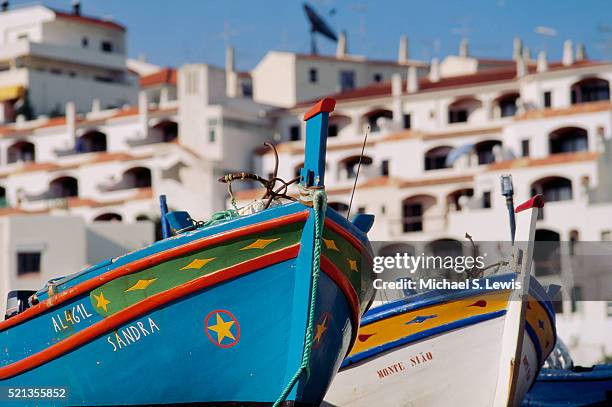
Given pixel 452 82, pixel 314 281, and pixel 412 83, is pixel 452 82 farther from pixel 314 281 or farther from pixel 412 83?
pixel 314 281

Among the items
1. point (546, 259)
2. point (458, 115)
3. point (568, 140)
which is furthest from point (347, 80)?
point (546, 259)

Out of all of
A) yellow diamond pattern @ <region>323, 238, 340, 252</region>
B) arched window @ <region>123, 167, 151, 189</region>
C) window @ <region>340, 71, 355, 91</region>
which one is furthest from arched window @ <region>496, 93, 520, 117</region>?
yellow diamond pattern @ <region>323, 238, 340, 252</region>

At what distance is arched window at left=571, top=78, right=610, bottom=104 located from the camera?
184 ft

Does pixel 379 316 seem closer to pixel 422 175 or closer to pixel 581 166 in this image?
pixel 581 166

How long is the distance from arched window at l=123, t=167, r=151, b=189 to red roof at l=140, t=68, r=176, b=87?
1198 cm

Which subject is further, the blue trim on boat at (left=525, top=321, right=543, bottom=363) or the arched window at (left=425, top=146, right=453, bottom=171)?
the arched window at (left=425, top=146, right=453, bottom=171)

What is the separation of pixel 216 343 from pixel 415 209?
40.8 meters

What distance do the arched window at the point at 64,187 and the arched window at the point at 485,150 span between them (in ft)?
64.2

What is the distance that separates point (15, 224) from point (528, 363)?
96.1 feet

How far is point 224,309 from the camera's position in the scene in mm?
15484

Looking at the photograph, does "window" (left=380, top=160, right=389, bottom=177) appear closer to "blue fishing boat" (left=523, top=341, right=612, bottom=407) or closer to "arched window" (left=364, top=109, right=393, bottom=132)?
"arched window" (left=364, top=109, right=393, bottom=132)

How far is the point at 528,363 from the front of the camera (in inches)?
814

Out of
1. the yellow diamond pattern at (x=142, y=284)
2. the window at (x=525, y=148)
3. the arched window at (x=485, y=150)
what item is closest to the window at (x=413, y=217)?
the arched window at (x=485, y=150)

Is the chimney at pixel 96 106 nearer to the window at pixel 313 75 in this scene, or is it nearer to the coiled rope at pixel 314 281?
the window at pixel 313 75
